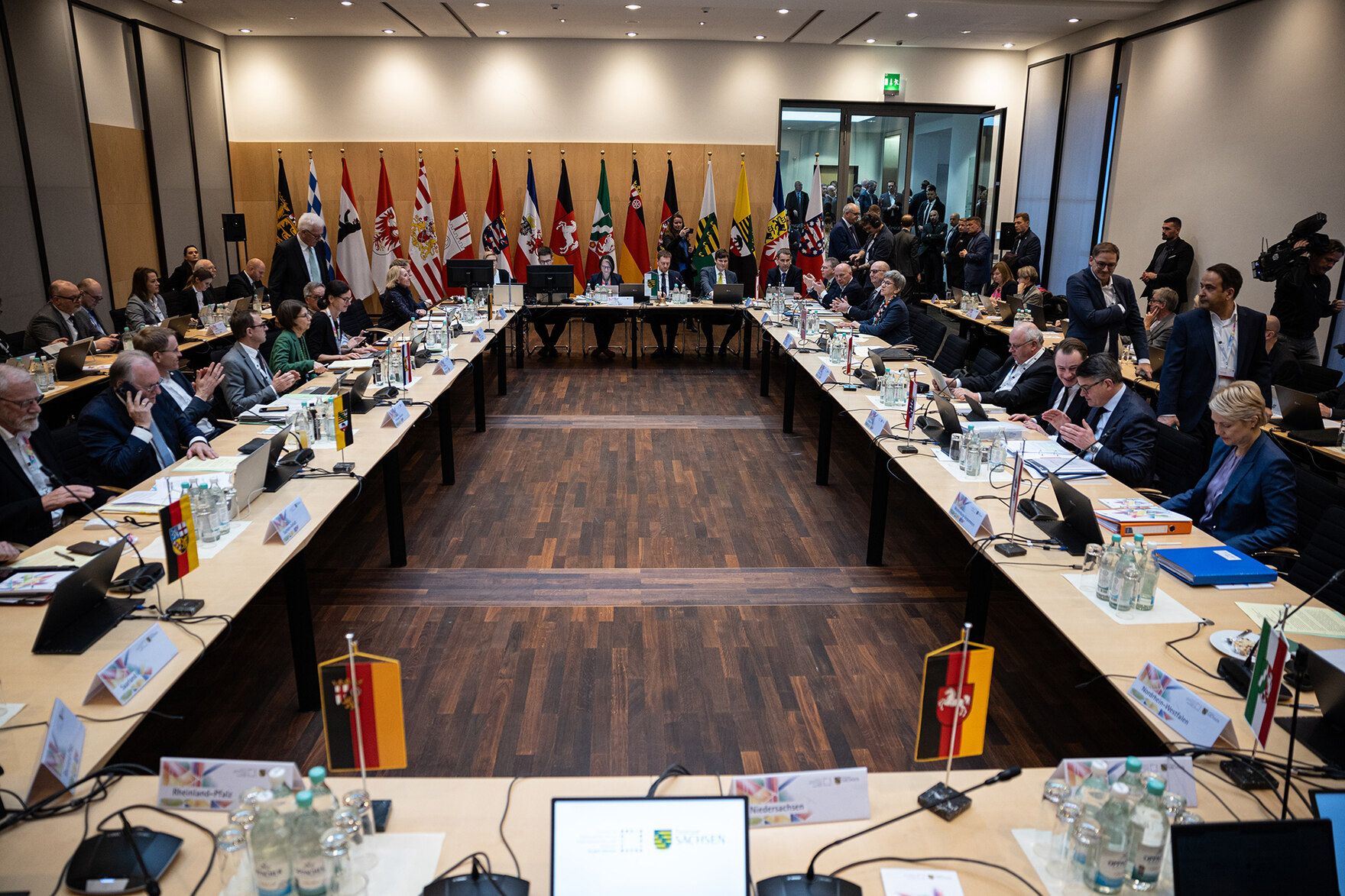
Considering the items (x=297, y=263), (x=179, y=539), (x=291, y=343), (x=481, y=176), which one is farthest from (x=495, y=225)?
(x=179, y=539)

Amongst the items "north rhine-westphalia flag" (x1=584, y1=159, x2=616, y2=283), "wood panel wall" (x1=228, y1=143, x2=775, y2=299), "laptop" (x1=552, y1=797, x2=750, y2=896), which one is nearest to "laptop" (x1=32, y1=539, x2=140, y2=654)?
"laptop" (x1=552, y1=797, x2=750, y2=896)

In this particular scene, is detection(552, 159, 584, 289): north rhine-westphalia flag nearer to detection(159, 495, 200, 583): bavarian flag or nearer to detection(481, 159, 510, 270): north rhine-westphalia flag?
detection(481, 159, 510, 270): north rhine-westphalia flag

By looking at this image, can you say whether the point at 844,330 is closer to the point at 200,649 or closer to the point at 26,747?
the point at 200,649

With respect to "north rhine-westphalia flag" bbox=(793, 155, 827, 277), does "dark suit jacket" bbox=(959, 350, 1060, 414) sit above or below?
below

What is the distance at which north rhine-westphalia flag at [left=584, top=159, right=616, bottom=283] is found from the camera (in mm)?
12109

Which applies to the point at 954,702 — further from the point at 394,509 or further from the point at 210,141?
the point at 210,141

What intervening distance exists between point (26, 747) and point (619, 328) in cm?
1068

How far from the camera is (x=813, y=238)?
12.2 meters

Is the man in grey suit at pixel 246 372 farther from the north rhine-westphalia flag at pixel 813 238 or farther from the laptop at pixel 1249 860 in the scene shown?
the north rhine-westphalia flag at pixel 813 238

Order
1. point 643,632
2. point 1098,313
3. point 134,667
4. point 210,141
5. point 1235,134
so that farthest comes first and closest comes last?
point 210,141 < point 1235,134 < point 1098,313 < point 643,632 < point 134,667

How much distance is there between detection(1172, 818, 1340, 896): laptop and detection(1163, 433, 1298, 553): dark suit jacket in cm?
227

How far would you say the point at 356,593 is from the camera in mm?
4438

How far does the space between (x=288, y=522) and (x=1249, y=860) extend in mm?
2945

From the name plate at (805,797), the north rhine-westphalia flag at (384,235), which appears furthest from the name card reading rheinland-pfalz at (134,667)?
the north rhine-westphalia flag at (384,235)
